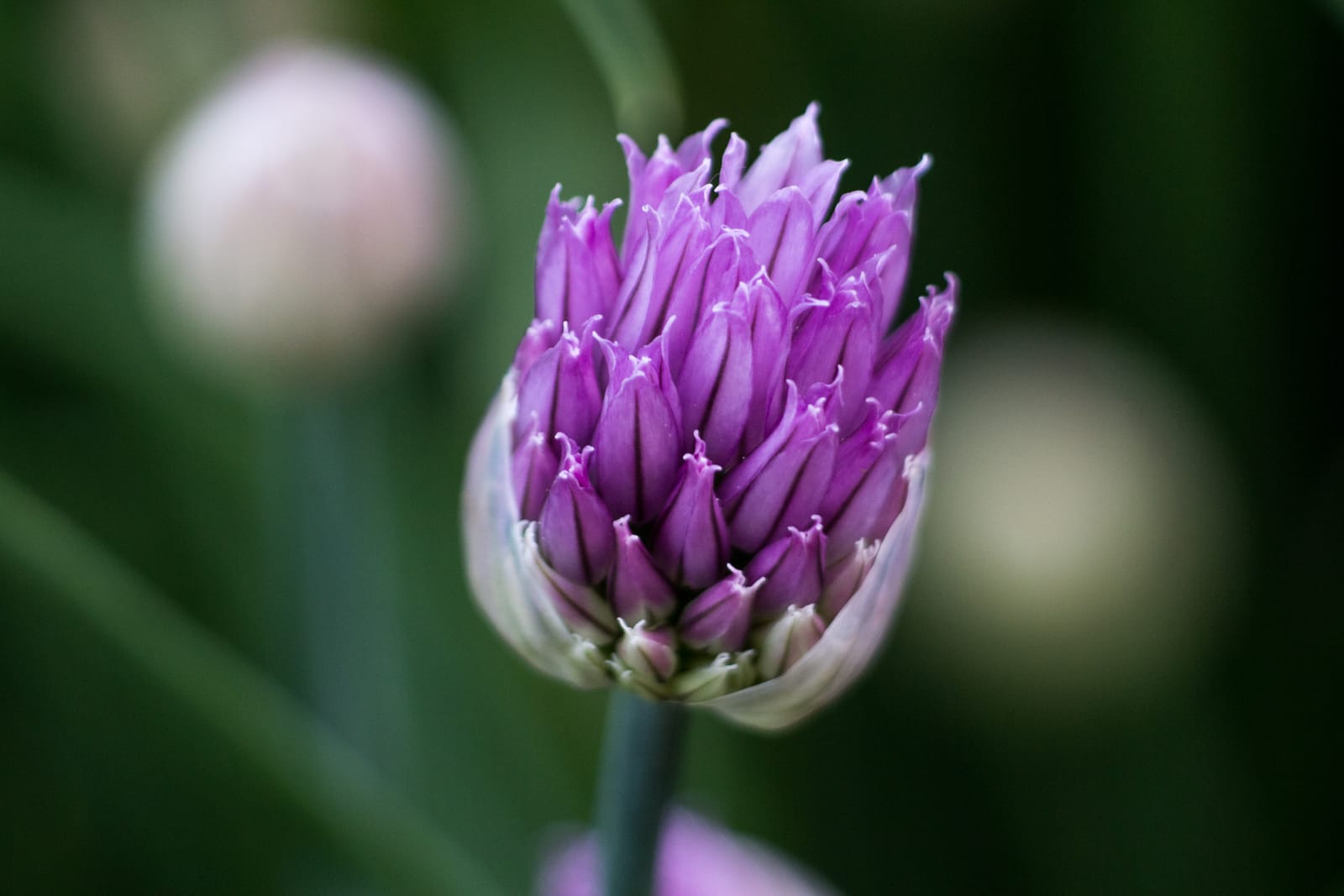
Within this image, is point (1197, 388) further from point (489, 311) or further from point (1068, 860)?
point (489, 311)

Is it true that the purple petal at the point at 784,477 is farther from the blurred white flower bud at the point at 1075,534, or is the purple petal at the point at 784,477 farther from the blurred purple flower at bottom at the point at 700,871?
the blurred white flower bud at the point at 1075,534

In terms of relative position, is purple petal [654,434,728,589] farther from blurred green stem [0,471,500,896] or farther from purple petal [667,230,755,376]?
blurred green stem [0,471,500,896]

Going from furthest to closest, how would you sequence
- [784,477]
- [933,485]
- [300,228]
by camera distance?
[933,485], [300,228], [784,477]

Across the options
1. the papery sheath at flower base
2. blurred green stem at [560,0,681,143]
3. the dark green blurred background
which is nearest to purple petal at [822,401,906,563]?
the papery sheath at flower base

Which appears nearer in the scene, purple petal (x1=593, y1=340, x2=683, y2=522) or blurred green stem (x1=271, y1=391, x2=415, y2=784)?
purple petal (x1=593, y1=340, x2=683, y2=522)

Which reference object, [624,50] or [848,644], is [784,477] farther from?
[624,50]

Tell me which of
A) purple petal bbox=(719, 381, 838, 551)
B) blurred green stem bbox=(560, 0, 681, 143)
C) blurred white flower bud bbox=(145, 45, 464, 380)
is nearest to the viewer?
purple petal bbox=(719, 381, 838, 551)

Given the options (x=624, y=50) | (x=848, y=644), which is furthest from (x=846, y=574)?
(x=624, y=50)
